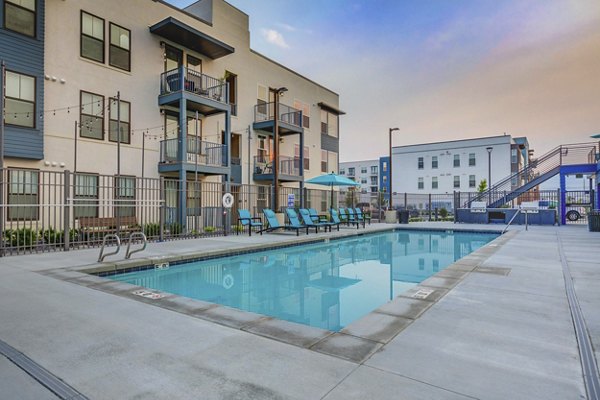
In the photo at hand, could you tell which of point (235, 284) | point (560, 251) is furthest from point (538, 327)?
point (560, 251)

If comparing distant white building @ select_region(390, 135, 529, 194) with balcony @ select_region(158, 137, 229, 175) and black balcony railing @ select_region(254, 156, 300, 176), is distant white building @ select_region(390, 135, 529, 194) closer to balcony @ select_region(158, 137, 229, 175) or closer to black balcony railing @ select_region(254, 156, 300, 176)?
black balcony railing @ select_region(254, 156, 300, 176)

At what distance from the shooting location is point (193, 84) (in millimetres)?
14859

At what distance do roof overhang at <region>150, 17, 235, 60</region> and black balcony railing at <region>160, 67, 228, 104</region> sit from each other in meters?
1.24

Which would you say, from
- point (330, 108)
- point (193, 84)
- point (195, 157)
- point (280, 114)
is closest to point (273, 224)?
point (195, 157)

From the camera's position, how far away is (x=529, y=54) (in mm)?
14336

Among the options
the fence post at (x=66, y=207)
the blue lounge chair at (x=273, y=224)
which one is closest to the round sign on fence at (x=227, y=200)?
the blue lounge chair at (x=273, y=224)

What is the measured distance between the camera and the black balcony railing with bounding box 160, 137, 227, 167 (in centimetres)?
1448

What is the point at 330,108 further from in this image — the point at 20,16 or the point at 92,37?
the point at 20,16

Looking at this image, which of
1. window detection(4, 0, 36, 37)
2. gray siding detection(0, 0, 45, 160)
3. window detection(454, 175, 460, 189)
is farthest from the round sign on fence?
window detection(454, 175, 460, 189)

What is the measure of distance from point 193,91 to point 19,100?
19.7 feet

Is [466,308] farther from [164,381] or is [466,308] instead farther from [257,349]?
[164,381]

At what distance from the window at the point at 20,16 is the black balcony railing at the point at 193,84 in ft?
14.9

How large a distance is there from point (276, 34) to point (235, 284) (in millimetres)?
16075

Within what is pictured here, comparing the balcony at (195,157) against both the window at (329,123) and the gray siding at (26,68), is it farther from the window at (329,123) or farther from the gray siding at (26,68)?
the window at (329,123)
